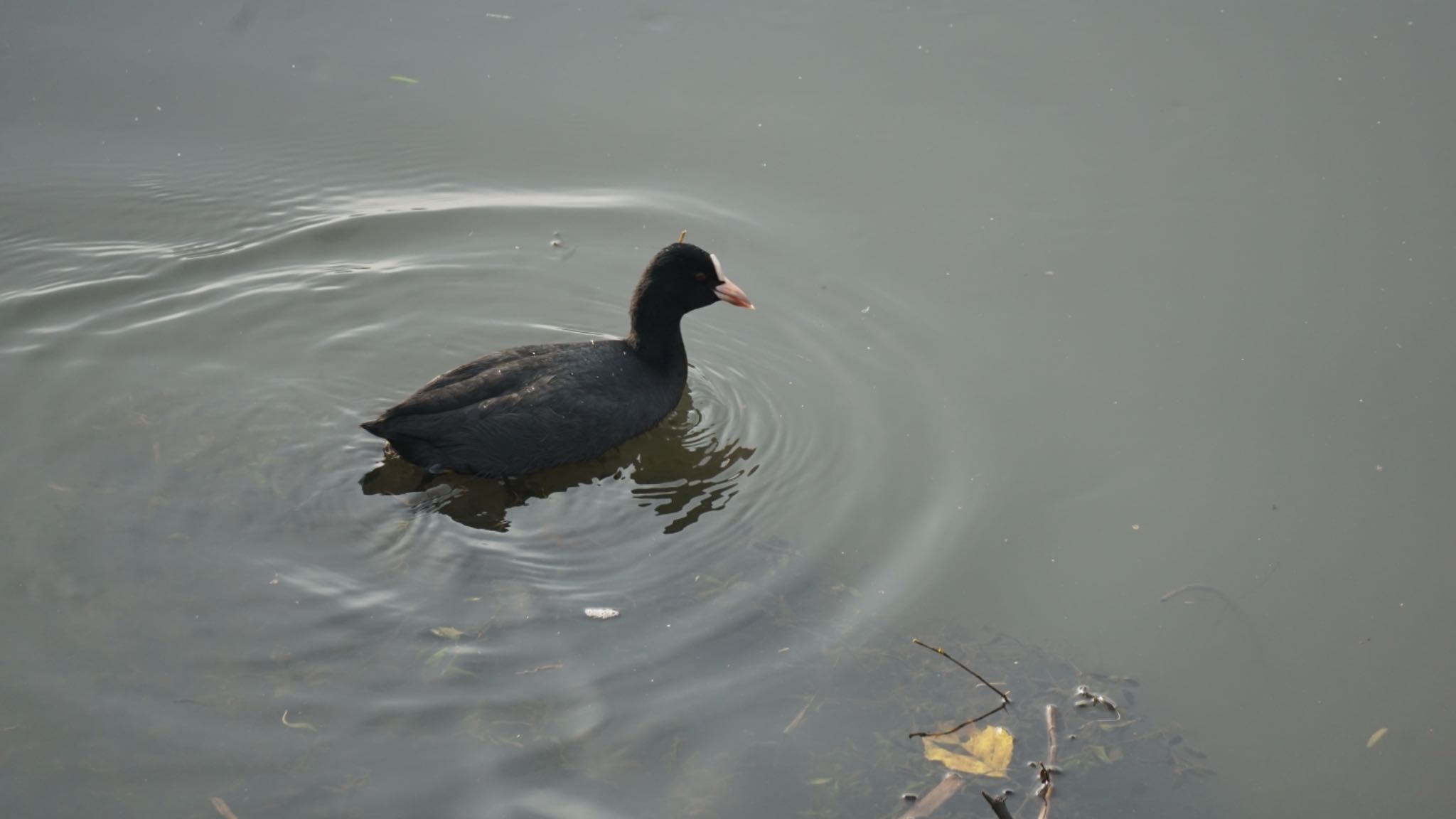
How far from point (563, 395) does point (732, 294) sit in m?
1.15

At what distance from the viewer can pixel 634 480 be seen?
6.56 meters

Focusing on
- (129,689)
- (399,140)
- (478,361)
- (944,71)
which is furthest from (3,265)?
(944,71)

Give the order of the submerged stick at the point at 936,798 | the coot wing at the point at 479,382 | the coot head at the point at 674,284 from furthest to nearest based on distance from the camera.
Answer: the coot head at the point at 674,284
the coot wing at the point at 479,382
the submerged stick at the point at 936,798

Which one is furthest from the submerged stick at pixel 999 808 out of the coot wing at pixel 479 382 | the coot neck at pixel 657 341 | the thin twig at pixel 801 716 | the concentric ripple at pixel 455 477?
the coot neck at pixel 657 341

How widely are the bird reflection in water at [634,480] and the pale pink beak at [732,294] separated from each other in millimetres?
635

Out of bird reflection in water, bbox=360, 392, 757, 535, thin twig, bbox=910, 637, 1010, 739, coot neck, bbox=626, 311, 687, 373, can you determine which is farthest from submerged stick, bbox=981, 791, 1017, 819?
coot neck, bbox=626, 311, 687, 373

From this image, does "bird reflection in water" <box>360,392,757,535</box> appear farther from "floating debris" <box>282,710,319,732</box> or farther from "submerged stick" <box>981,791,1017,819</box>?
"submerged stick" <box>981,791,1017,819</box>

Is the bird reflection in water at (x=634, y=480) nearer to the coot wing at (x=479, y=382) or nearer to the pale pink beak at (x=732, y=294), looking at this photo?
the coot wing at (x=479, y=382)

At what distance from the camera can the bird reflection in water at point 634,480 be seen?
6.14 metres

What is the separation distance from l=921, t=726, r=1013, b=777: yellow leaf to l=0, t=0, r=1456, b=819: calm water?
0.39 ft

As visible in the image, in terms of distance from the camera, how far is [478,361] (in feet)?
20.9

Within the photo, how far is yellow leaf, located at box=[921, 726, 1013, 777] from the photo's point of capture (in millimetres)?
4883

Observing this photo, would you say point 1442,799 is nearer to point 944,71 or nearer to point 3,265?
point 944,71

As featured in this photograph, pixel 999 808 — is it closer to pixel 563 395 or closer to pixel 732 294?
pixel 563 395
